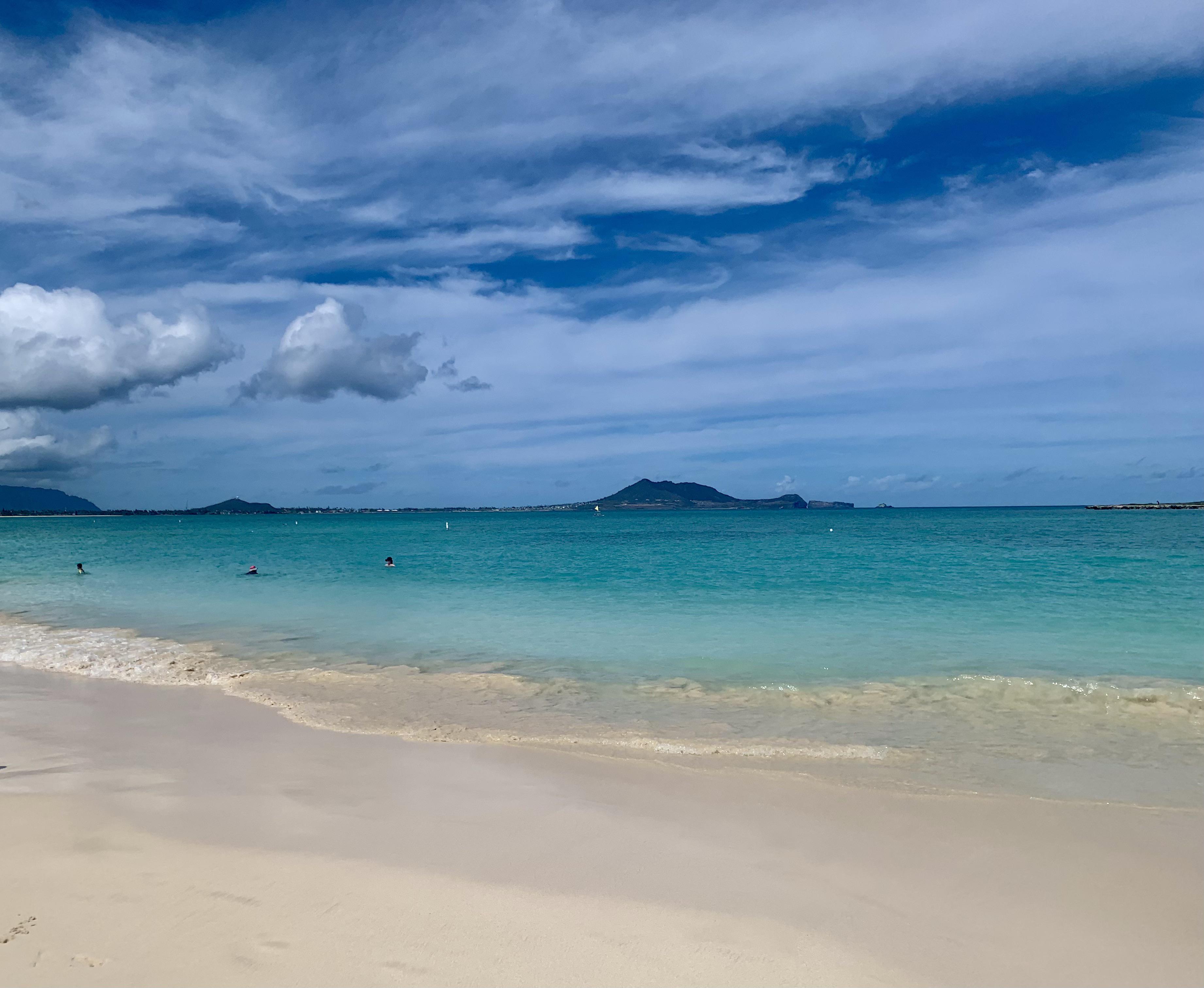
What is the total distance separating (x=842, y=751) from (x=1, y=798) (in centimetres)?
831

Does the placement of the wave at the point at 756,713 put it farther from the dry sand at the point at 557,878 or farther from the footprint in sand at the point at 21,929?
the footprint in sand at the point at 21,929

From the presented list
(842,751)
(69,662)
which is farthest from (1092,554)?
(69,662)

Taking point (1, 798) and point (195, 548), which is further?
point (195, 548)

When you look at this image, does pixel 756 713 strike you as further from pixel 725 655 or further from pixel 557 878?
pixel 557 878

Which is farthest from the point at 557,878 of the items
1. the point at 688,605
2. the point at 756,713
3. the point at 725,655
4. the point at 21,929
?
the point at 688,605

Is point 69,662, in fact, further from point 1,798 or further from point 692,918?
point 692,918

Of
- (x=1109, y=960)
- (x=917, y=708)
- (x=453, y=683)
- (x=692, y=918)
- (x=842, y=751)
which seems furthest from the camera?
(x=453, y=683)

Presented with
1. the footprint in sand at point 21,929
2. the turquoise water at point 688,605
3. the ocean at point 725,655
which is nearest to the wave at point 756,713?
the ocean at point 725,655

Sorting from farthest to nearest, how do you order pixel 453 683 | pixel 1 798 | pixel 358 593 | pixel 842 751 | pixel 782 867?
pixel 358 593, pixel 453 683, pixel 842 751, pixel 1 798, pixel 782 867

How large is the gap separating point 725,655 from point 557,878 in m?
9.36

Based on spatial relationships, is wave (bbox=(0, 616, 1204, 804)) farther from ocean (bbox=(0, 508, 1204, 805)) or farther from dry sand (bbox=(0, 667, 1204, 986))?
dry sand (bbox=(0, 667, 1204, 986))

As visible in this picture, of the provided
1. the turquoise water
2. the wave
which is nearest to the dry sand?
the wave

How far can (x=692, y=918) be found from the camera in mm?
4668

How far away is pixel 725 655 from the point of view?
46.4 feet
